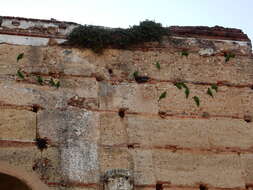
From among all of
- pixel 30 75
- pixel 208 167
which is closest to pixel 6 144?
pixel 30 75

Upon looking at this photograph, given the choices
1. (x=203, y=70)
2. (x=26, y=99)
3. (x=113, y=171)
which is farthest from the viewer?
(x=203, y=70)

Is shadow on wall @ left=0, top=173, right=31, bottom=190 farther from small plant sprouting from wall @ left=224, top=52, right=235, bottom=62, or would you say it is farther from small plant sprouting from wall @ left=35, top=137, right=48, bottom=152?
small plant sprouting from wall @ left=224, top=52, right=235, bottom=62

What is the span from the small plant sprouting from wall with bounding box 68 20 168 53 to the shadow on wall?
3.15 m

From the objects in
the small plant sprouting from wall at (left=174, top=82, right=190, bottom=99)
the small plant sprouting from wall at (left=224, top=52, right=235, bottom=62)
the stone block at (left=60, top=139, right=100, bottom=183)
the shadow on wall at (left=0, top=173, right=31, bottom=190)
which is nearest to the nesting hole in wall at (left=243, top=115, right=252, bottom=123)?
the small plant sprouting from wall at (left=174, top=82, right=190, bottom=99)

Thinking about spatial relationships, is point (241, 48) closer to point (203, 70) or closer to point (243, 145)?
point (203, 70)

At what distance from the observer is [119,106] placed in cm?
1051

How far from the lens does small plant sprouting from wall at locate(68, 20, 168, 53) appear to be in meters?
11.3

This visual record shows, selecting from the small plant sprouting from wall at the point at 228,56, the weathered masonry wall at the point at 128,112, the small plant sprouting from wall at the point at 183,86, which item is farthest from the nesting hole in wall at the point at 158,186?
the small plant sprouting from wall at the point at 228,56

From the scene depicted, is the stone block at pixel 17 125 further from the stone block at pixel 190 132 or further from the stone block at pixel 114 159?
the stone block at pixel 190 132

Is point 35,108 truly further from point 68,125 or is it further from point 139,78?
point 139,78

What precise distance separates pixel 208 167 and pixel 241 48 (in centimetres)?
288

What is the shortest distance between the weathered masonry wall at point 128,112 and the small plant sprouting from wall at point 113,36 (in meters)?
0.14

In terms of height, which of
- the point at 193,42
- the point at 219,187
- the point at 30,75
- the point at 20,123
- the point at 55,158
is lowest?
the point at 219,187

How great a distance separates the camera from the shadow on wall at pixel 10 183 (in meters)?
9.01
